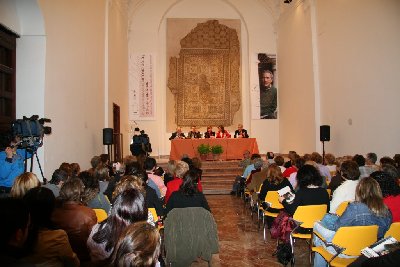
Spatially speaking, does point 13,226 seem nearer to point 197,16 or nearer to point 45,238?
point 45,238

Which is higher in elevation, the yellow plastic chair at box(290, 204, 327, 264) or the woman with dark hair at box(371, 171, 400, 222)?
the woman with dark hair at box(371, 171, 400, 222)

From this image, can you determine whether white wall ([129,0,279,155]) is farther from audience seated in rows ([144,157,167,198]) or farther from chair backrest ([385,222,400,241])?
chair backrest ([385,222,400,241])

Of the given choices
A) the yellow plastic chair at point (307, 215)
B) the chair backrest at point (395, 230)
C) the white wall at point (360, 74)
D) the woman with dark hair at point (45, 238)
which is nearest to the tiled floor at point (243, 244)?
the yellow plastic chair at point (307, 215)

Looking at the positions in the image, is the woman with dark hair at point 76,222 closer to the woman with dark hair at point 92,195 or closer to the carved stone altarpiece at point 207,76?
the woman with dark hair at point 92,195

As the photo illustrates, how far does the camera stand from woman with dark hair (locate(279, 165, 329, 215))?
4.10 m

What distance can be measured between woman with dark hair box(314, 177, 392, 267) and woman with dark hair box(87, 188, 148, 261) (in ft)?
5.89

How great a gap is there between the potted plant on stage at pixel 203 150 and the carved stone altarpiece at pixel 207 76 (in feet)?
10.6

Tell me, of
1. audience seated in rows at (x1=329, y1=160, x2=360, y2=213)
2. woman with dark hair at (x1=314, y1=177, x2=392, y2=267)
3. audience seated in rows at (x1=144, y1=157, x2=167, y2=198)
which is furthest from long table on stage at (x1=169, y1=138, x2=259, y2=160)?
woman with dark hair at (x1=314, y1=177, x2=392, y2=267)

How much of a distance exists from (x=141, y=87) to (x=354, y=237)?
12584mm

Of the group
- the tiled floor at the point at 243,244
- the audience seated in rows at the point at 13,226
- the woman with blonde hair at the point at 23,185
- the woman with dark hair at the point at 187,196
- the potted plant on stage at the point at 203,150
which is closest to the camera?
the audience seated in rows at the point at 13,226

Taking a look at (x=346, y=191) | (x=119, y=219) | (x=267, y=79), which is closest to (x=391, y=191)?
(x=346, y=191)

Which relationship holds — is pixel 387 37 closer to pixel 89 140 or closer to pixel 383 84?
pixel 383 84

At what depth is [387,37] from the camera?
8.30m

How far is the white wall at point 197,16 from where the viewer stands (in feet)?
48.9
